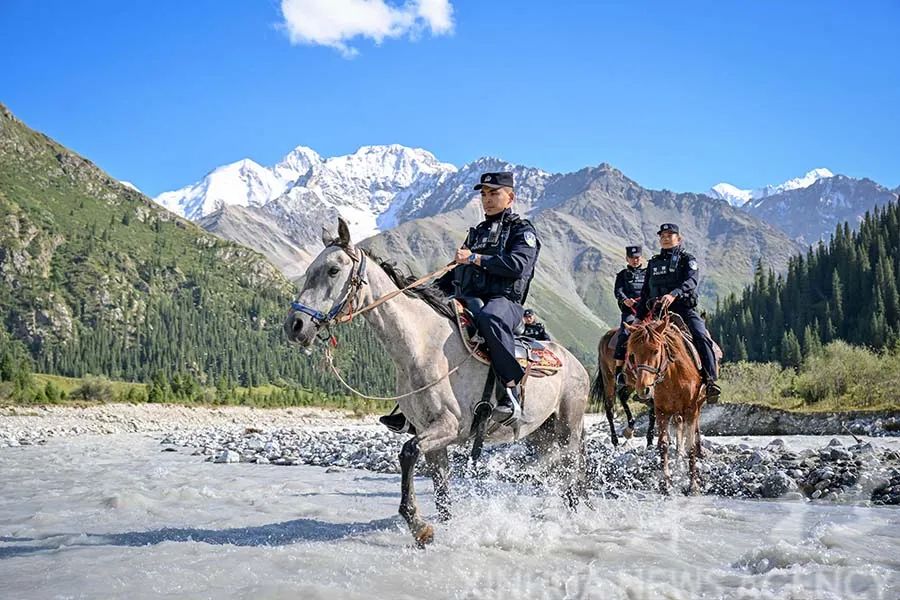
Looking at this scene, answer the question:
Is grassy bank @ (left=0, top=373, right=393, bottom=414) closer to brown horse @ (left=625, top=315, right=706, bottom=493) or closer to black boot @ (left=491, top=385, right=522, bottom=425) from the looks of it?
brown horse @ (left=625, top=315, right=706, bottom=493)

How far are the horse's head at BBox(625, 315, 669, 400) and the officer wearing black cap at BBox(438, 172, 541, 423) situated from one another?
13.2 feet

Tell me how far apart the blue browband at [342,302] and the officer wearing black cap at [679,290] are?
754 centimetres

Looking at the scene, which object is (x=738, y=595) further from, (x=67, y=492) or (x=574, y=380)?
(x=67, y=492)

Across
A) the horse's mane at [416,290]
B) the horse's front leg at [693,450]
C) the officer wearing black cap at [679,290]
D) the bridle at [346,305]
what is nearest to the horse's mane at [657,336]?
the officer wearing black cap at [679,290]

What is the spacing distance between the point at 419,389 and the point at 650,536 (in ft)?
11.7

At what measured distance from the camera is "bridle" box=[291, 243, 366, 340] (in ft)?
25.3

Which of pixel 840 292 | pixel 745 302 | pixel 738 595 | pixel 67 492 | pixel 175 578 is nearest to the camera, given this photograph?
pixel 738 595

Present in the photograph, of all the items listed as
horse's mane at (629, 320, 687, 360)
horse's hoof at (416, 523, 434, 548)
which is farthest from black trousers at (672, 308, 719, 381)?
horse's hoof at (416, 523, 434, 548)

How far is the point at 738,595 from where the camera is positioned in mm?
6203

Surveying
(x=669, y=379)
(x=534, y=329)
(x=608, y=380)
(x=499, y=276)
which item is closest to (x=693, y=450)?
(x=669, y=379)

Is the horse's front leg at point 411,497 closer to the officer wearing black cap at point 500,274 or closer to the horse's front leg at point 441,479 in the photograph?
the horse's front leg at point 441,479

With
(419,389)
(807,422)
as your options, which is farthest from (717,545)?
(807,422)

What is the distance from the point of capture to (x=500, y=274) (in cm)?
917

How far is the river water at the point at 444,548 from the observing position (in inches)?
254
